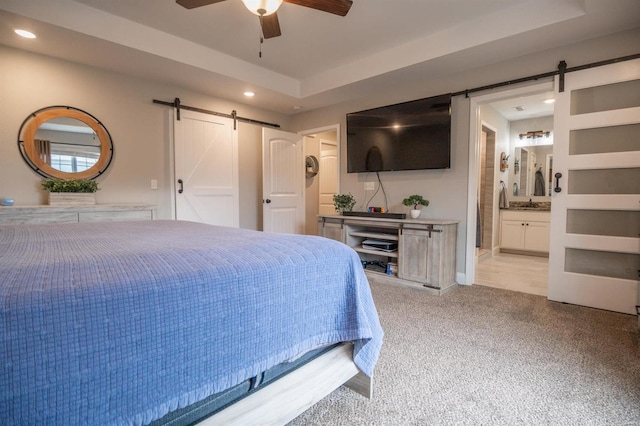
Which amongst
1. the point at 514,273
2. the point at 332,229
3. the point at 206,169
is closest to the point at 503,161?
the point at 514,273

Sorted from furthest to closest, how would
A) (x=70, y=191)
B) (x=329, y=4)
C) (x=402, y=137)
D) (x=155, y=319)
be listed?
(x=402, y=137)
(x=70, y=191)
(x=329, y=4)
(x=155, y=319)

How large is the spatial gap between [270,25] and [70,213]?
2419 mm

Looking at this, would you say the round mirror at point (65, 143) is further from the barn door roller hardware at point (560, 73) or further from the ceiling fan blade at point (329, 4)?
the barn door roller hardware at point (560, 73)

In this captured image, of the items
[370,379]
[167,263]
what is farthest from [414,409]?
[167,263]

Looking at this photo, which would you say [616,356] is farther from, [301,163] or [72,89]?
[72,89]

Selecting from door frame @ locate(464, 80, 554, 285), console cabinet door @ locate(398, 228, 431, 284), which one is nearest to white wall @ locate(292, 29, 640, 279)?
door frame @ locate(464, 80, 554, 285)

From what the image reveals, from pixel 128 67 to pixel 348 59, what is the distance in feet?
8.07

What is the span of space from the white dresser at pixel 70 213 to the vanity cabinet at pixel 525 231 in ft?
18.1

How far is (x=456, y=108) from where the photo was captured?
3.52m

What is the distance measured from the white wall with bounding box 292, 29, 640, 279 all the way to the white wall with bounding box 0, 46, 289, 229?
2.13 metres

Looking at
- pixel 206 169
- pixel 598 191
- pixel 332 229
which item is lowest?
pixel 332 229

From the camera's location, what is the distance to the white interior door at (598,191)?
8.50 feet

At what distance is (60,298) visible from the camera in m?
0.68

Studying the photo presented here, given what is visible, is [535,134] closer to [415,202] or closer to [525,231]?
[525,231]
